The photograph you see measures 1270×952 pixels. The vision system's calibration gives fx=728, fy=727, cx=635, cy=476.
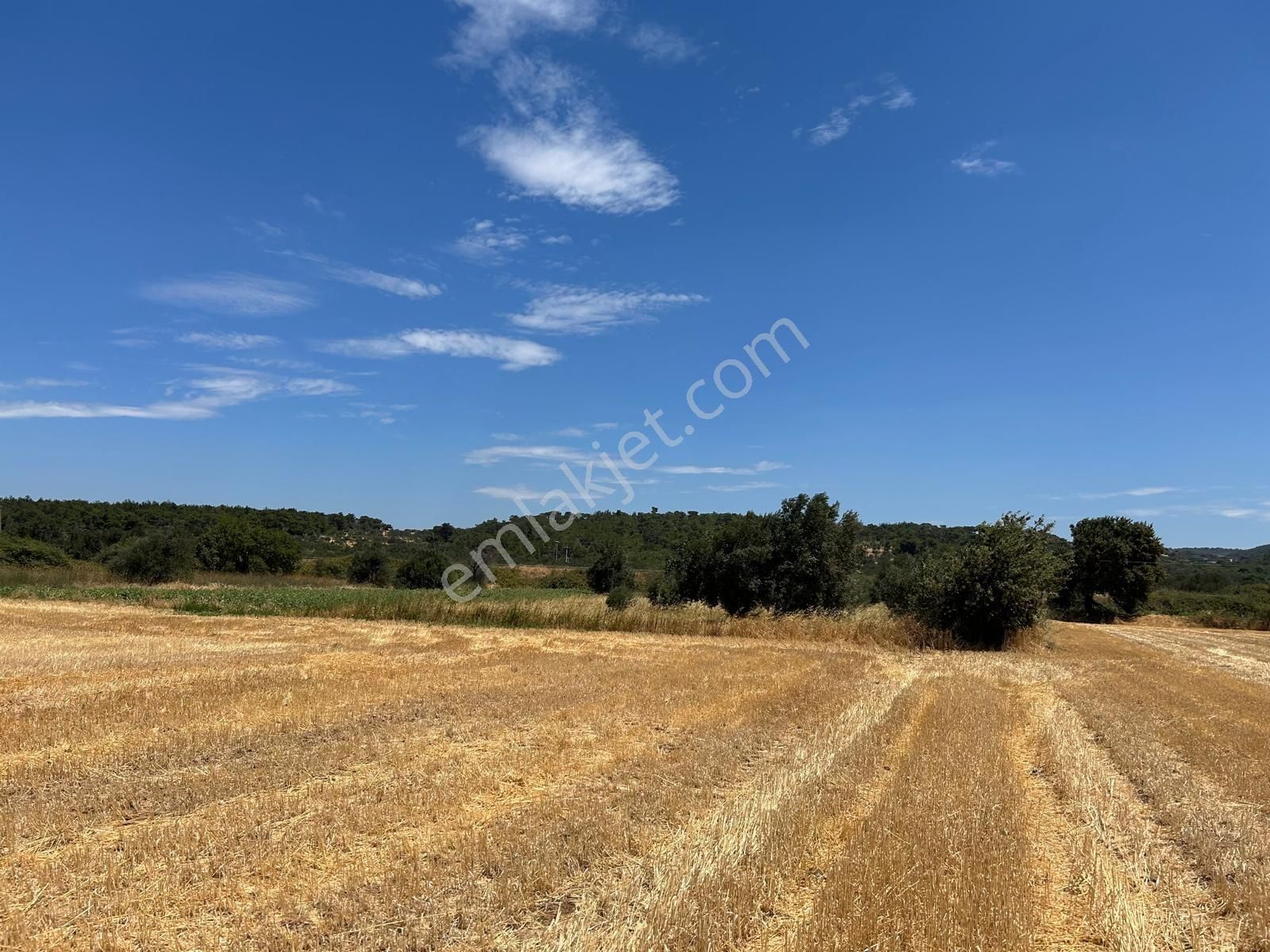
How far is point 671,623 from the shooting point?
93.7 feet

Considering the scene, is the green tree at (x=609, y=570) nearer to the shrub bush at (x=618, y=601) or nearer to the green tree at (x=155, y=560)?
the shrub bush at (x=618, y=601)

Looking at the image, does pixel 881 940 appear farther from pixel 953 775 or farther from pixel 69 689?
pixel 69 689

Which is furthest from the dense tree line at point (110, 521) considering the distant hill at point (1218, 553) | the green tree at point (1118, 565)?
the distant hill at point (1218, 553)

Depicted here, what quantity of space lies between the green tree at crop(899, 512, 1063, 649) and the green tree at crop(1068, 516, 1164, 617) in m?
28.6

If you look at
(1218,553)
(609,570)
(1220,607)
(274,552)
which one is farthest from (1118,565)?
(1218,553)

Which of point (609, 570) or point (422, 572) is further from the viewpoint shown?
point (609, 570)

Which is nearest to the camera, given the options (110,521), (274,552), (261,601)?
(261,601)

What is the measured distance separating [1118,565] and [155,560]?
6789 centimetres

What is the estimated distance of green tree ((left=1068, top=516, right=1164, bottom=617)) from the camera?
165 ft

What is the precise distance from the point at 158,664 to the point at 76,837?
11526 millimetres

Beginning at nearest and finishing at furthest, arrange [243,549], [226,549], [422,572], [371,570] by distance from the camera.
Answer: [226,549]
[243,549]
[422,572]
[371,570]

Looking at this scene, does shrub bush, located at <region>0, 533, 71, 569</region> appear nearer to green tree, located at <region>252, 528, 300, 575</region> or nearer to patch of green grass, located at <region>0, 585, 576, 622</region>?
green tree, located at <region>252, 528, 300, 575</region>

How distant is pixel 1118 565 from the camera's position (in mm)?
50500

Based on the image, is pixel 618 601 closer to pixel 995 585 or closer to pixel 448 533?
pixel 995 585
